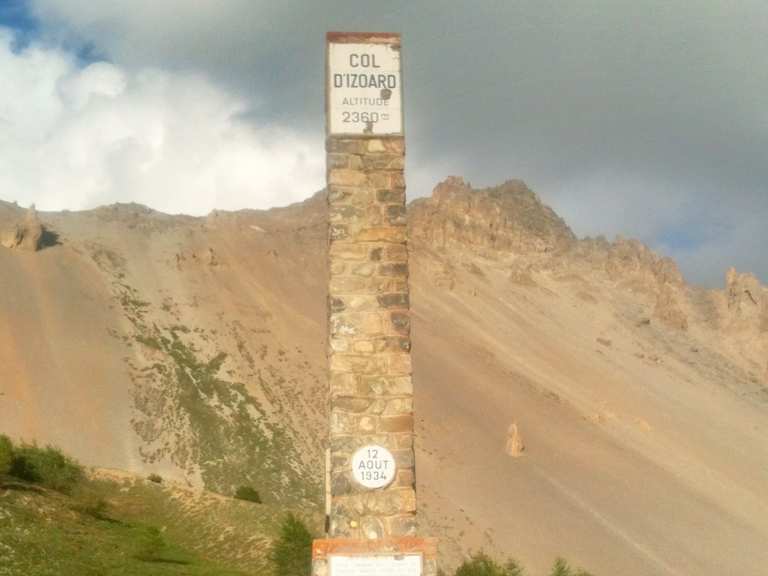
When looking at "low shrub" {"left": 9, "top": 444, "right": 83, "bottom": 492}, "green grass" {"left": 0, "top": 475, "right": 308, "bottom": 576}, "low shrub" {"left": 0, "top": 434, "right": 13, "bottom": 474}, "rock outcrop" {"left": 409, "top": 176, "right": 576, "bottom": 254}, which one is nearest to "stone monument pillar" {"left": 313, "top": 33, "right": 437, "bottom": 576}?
"green grass" {"left": 0, "top": 475, "right": 308, "bottom": 576}

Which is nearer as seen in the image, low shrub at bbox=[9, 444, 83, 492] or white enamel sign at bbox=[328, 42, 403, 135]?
white enamel sign at bbox=[328, 42, 403, 135]

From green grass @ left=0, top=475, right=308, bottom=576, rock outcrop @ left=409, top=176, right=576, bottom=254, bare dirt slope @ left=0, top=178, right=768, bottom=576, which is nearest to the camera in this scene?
green grass @ left=0, top=475, right=308, bottom=576

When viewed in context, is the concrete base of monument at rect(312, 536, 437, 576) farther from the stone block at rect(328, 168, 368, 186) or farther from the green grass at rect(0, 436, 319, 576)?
the green grass at rect(0, 436, 319, 576)

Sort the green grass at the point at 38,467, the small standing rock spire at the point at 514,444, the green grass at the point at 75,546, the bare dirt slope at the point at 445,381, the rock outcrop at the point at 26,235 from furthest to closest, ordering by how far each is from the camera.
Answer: the rock outcrop at the point at 26,235 < the small standing rock spire at the point at 514,444 < the bare dirt slope at the point at 445,381 < the green grass at the point at 38,467 < the green grass at the point at 75,546

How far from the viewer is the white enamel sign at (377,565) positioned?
7758mm

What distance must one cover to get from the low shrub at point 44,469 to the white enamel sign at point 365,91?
756 inches

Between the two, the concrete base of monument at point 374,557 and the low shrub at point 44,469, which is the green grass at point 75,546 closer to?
the low shrub at point 44,469

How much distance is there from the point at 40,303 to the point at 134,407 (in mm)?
15322

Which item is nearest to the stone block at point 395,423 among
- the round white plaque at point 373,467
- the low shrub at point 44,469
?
the round white plaque at point 373,467

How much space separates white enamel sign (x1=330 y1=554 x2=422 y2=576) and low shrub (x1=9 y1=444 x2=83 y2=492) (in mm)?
18792

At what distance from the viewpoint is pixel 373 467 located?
Result: 26.2ft

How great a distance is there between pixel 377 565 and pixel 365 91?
467cm

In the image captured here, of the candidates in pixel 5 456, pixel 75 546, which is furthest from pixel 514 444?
pixel 75 546

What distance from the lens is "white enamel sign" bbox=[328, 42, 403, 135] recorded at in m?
8.70
